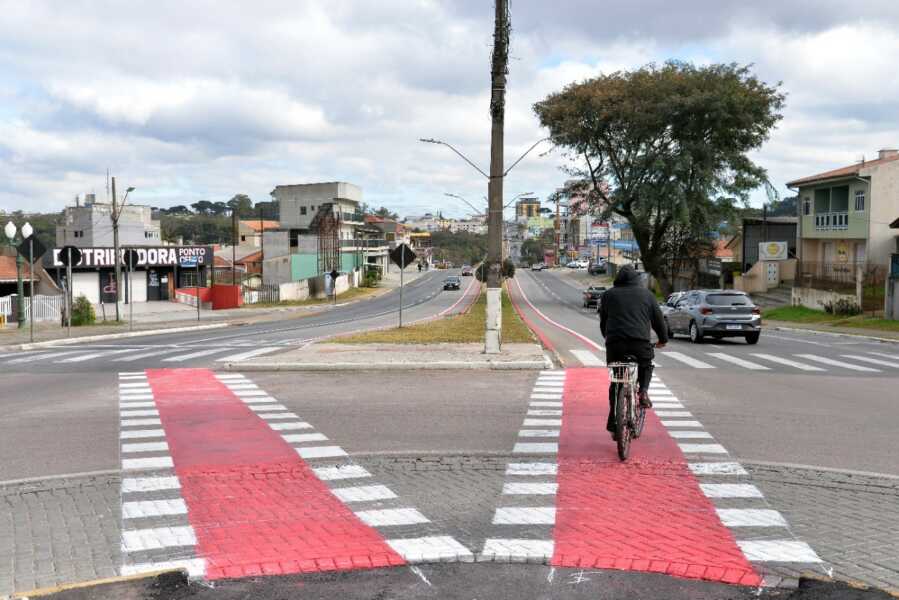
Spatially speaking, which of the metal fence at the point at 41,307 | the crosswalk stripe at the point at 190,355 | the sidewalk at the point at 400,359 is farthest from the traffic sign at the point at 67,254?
the sidewalk at the point at 400,359

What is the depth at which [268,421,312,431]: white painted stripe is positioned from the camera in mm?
10595

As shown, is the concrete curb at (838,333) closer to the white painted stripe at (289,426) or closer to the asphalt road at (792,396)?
the asphalt road at (792,396)

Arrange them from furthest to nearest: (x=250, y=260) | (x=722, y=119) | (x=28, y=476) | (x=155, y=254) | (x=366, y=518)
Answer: (x=250, y=260), (x=155, y=254), (x=722, y=119), (x=28, y=476), (x=366, y=518)

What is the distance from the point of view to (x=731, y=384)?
14.8 metres

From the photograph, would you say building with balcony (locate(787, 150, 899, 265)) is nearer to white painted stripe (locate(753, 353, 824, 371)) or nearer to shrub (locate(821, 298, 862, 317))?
shrub (locate(821, 298, 862, 317))

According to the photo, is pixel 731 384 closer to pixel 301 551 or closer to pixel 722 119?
pixel 301 551

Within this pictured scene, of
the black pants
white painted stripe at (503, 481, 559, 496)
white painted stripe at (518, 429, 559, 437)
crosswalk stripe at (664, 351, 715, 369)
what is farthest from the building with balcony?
white painted stripe at (503, 481, 559, 496)

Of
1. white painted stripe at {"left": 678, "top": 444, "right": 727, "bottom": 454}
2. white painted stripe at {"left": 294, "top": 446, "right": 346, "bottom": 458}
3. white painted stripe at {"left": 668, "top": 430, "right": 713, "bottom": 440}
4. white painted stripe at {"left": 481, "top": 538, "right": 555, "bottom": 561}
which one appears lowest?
white painted stripe at {"left": 668, "top": 430, "right": 713, "bottom": 440}

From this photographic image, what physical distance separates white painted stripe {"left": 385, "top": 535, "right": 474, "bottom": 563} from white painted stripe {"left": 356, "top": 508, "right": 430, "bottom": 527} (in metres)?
0.44

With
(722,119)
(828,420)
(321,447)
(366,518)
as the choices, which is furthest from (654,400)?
(722,119)

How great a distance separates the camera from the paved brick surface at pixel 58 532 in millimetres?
5559

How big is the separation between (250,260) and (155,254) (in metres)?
38.9

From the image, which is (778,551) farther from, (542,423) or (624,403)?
(542,423)

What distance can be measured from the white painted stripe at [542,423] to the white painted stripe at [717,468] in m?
2.44
